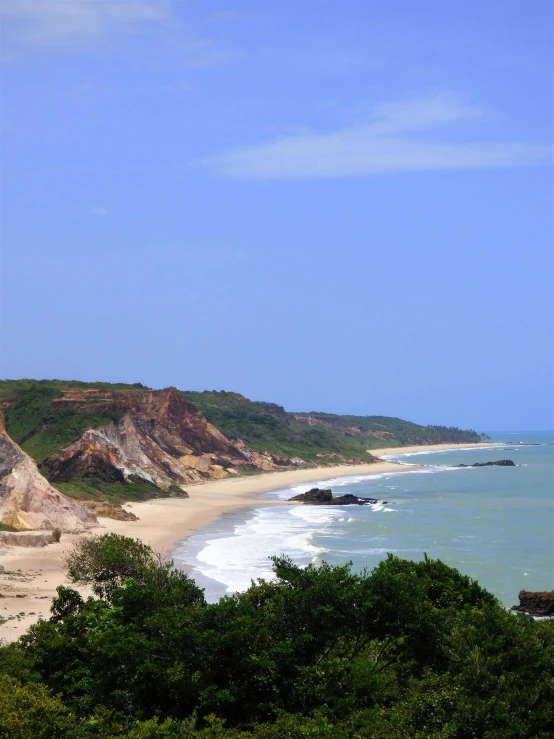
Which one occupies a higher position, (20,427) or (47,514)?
(20,427)

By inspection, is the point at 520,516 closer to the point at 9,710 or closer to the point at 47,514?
the point at 47,514

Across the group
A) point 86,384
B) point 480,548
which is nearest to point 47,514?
point 480,548

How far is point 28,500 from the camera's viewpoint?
4525cm

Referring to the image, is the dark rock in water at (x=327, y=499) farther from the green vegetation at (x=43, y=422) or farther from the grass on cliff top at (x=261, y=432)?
the grass on cliff top at (x=261, y=432)

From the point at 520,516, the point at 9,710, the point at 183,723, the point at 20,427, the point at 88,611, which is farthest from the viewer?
the point at 20,427

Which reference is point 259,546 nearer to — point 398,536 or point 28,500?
point 398,536

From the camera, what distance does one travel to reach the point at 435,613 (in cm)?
1794

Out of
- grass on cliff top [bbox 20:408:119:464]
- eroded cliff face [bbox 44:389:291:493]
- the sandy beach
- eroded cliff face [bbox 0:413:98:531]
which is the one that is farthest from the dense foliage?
grass on cliff top [bbox 20:408:119:464]

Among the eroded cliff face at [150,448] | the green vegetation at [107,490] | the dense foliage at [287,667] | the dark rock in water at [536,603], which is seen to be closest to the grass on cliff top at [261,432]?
the eroded cliff face at [150,448]

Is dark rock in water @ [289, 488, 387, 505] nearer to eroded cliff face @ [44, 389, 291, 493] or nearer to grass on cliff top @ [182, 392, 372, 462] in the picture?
eroded cliff face @ [44, 389, 291, 493]

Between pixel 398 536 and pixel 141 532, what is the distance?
50.5 feet

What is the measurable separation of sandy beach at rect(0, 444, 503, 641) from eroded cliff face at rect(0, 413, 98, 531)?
186 cm

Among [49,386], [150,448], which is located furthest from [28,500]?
[49,386]

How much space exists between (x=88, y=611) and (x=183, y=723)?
5.81 metres
